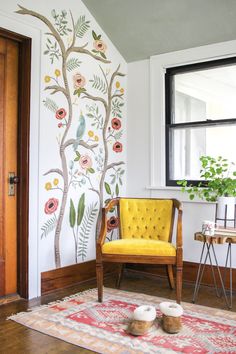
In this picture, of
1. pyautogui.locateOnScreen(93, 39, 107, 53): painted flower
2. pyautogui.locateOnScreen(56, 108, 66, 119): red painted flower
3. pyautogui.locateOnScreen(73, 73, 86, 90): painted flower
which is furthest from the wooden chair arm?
pyautogui.locateOnScreen(93, 39, 107, 53): painted flower

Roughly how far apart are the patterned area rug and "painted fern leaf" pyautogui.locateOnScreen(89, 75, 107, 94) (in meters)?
1.86

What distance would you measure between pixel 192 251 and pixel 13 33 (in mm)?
2327

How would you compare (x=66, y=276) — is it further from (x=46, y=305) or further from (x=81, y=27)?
(x=81, y=27)

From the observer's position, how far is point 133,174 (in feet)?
12.6

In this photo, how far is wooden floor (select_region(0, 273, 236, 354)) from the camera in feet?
6.68

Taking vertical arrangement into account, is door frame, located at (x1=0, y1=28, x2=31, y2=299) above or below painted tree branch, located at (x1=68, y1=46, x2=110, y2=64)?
below

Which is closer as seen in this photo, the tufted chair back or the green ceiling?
the green ceiling

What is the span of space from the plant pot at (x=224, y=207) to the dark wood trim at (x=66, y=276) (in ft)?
4.06

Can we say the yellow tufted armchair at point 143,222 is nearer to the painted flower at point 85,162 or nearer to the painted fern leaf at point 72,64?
the painted flower at point 85,162

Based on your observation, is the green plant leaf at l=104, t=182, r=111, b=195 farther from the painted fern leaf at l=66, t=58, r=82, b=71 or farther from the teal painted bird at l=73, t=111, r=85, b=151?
the painted fern leaf at l=66, t=58, r=82, b=71

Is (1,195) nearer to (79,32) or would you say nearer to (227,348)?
(79,32)

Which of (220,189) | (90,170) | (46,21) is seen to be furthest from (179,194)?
(46,21)

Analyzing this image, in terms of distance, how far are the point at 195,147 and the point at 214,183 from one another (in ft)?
2.03

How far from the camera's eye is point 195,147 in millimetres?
3535
